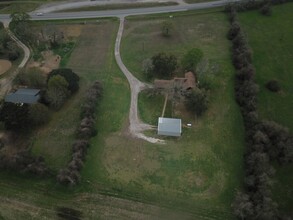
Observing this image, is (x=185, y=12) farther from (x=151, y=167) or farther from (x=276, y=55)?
(x=151, y=167)

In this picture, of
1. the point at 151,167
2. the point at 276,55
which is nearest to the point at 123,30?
the point at 276,55

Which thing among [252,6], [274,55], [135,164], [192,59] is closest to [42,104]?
[135,164]

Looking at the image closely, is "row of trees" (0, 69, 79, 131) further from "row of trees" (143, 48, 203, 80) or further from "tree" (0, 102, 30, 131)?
"row of trees" (143, 48, 203, 80)

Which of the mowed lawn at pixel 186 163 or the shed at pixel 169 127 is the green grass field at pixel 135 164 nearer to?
the mowed lawn at pixel 186 163

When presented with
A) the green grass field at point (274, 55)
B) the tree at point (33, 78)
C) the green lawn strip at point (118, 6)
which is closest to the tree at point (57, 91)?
the tree at point (33, 78)

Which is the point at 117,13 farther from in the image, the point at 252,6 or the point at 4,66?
the point at 252,6
